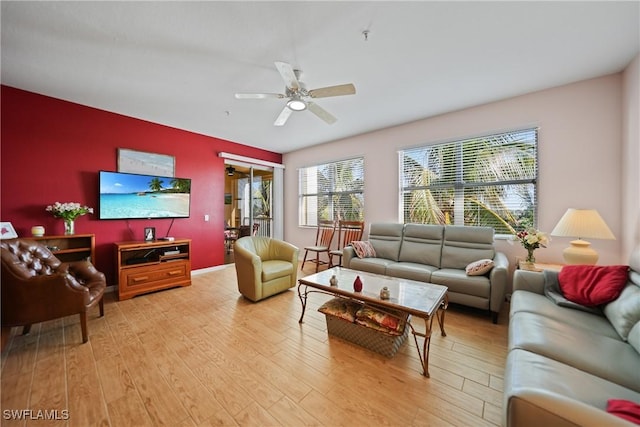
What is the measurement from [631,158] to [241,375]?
4001 mm

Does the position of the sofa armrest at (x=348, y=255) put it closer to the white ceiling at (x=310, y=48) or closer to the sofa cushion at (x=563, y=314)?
the sofa cushion at (x=563, y=314)

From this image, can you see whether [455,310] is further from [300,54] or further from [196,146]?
[196,146]

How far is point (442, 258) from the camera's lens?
10.5ft

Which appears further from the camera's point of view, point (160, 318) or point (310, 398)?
point (160, 318)

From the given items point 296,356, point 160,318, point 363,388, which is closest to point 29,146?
point 160,318

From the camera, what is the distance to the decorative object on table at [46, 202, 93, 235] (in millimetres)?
2807

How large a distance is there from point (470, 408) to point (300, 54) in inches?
115

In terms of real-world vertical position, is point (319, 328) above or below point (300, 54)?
below

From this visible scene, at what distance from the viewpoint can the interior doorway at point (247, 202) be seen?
5305mm

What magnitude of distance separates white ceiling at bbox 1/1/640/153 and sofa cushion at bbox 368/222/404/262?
1.85m

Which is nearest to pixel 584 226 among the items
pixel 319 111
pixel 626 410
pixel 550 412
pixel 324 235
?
pixel 626 410

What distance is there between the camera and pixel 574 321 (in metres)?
1.59

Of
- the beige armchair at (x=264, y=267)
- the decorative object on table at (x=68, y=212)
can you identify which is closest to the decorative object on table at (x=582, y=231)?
the beige armchair at (x=264, y=267)

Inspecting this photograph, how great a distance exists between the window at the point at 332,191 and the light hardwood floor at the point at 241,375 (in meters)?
2.62
